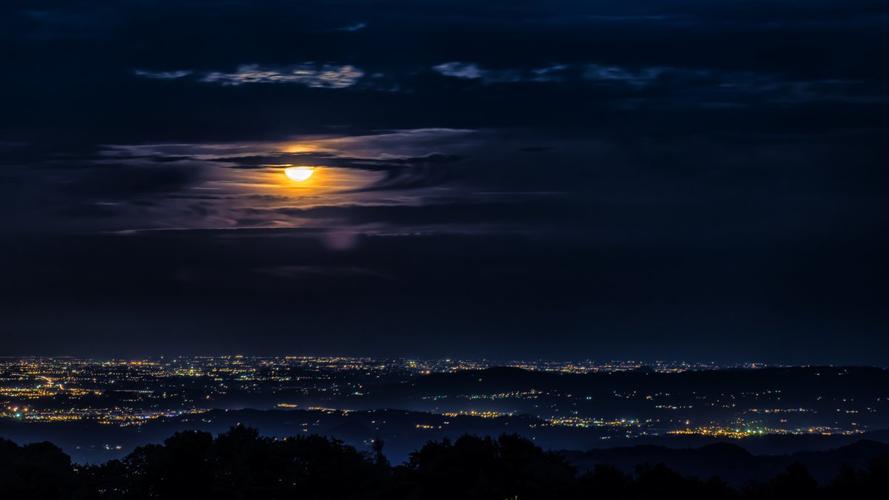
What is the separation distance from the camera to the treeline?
4497cm

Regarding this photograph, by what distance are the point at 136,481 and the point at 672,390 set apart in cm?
15930

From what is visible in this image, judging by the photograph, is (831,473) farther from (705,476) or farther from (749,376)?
(749,376)

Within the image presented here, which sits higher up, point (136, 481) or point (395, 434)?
point (136, 481)

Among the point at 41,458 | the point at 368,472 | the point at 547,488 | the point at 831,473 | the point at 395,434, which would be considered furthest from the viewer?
the point at 395,434

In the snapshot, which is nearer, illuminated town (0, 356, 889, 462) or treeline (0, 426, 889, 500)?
treeline (0, 426, 889, 500)

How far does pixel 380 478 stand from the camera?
157 feet

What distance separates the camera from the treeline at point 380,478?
4497cm

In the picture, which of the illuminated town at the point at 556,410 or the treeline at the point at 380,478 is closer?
the treeline at the point at 380,478

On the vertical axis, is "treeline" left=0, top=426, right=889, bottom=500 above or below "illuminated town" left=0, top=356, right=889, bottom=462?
above

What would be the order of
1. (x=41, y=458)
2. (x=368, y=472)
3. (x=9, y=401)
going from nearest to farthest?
1. (x=368, y=472)
2. (x=41, y=458)
3. (x=9, y=401)

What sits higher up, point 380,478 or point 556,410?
point 380,478

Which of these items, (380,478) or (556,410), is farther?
(556,410)

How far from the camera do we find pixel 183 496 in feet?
153

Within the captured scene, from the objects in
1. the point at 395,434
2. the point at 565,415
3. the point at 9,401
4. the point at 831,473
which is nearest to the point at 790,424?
the point at 565,415
